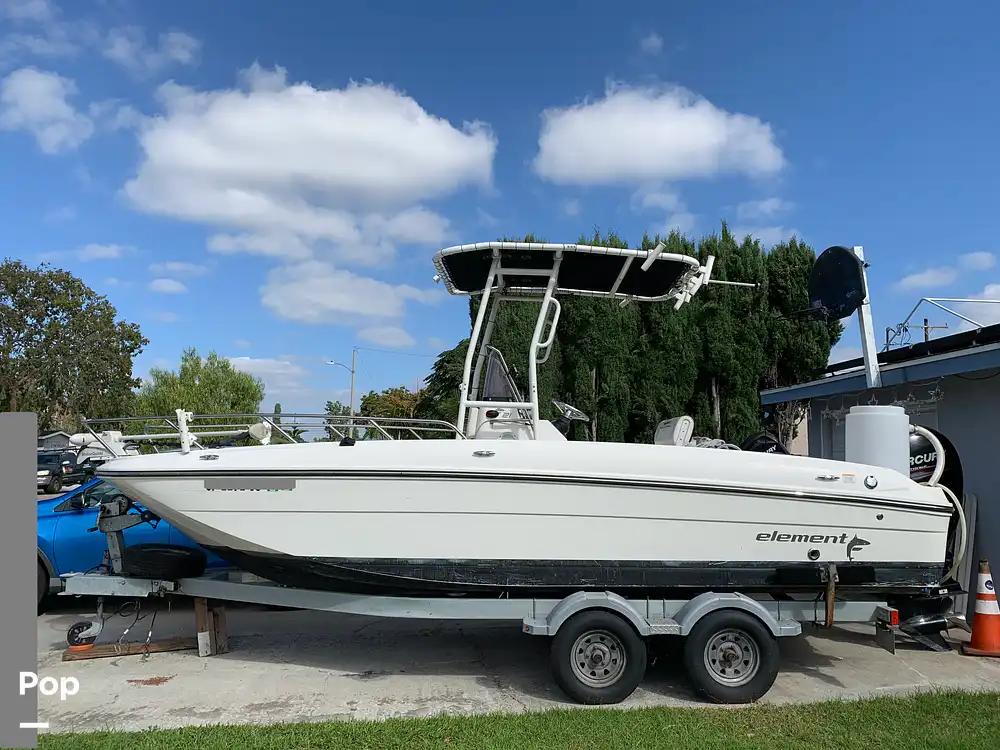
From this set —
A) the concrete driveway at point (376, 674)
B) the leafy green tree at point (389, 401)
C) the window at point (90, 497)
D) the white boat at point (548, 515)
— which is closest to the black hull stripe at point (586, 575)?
the white boat at point (548, 515)

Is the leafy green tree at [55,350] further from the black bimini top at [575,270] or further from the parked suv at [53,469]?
the black bimini top at [575,270]

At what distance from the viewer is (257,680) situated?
5086mm

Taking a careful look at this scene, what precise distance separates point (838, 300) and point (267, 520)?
5828 millimetres

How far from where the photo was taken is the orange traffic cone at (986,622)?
5637 millimetres

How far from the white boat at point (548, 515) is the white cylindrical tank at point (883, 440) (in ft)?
0.86

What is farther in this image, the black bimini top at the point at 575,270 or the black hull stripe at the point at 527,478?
the black bimini top at the point at 575,270

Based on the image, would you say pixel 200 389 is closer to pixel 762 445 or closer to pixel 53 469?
pixel 53 469

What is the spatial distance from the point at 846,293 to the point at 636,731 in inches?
193

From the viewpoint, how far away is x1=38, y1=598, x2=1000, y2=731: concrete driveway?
4570 millimetres

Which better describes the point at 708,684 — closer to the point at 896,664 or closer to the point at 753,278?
the point at 896,664

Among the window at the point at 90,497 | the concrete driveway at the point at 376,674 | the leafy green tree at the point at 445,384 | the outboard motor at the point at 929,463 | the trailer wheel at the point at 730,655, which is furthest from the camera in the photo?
the leafy green tree at the point at 445,384

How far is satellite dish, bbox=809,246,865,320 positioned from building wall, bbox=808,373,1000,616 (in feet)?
3.57

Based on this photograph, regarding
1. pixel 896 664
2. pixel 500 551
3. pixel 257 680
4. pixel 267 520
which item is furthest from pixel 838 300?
pixel 257 680

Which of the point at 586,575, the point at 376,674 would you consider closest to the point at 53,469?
the point at 376,674
